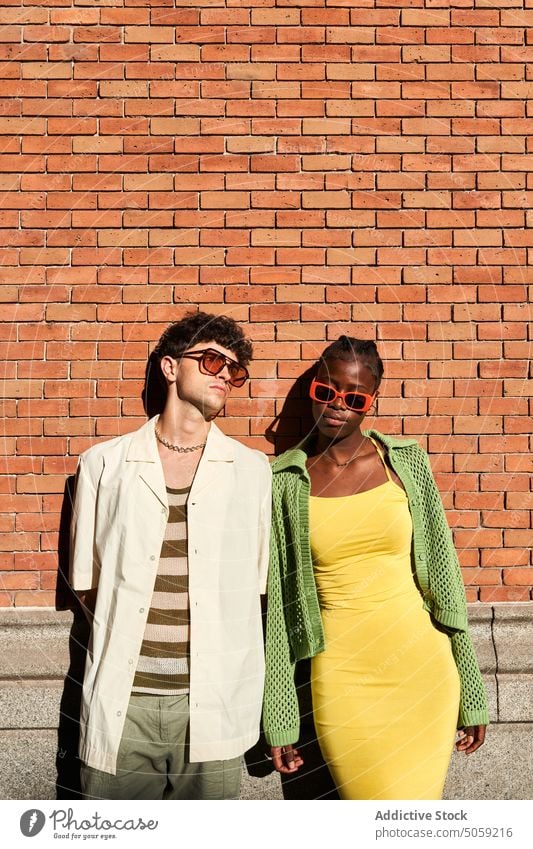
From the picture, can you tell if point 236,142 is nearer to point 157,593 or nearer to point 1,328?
point 1,328

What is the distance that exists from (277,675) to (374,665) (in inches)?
18.1

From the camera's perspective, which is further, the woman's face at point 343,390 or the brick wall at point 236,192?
the brick wall at point 236,192

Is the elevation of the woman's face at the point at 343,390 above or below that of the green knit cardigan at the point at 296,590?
above

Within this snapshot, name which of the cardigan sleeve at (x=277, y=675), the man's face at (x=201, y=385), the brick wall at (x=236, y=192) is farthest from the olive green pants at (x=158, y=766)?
the man's face at (x=201, y=385)

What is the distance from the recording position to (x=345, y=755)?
3.16 m

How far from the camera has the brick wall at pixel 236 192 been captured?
371cm

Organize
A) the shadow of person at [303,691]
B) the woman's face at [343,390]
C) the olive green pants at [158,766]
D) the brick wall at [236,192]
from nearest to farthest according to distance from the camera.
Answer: the olive green pants at [158,766], the woman's face at [343,390], the shadow of person at [303,691], the brick wall at [236,192]

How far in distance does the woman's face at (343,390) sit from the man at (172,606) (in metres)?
0.34

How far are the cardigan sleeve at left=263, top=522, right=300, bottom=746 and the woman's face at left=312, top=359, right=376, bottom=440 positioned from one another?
51cm

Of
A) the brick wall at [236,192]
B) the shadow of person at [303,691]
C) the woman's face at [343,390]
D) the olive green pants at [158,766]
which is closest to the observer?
the olive green pants at [158,766]

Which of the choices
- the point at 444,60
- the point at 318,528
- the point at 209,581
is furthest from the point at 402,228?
the point at 209,581

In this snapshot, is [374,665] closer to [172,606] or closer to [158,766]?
[172,606]

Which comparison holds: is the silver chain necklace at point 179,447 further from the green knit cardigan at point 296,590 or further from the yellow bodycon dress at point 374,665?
the yellow bodycon dress at point 374,665

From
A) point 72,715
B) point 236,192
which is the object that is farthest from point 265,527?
point 236,192
